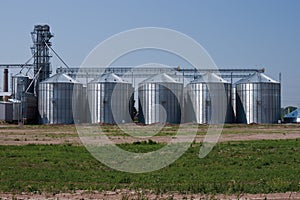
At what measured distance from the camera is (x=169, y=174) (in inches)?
898

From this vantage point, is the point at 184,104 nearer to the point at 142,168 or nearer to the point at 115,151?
the point at 115,151

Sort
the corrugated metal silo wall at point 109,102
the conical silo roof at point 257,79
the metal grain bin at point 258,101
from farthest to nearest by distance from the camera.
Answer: the conical silo roof at point 257,79 < the metal grain bin at point 258,101 < the corrugated metal silo wall at point 109,102

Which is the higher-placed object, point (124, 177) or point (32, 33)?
point (32, 33)

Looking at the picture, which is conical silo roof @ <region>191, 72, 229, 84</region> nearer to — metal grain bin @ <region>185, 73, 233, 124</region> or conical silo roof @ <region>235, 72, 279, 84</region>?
metal grain bin @ <region>185, 73, 233, 124</region>

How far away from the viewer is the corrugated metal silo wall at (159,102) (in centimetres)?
8925

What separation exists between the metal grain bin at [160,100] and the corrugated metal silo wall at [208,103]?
6.41ft

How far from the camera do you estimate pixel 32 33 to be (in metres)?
97.2

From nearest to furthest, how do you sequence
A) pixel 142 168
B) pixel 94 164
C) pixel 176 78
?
pixel 142 168
pixel 94 164
pixel 176 78

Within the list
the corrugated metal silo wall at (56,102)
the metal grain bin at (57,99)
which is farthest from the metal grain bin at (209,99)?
the corrugated metal silo wall at (56,102)

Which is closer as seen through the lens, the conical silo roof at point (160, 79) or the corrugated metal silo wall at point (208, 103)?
the corrugated metal silo wall at point (208, 103)

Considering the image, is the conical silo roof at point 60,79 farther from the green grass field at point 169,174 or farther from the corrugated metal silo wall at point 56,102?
the green grass field at point 169,174

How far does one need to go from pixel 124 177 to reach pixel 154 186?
302 cm

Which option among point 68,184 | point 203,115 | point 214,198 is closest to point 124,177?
point 68,184

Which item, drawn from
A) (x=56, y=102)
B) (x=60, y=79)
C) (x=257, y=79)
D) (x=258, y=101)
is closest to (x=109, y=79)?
(x=60, y=79)
